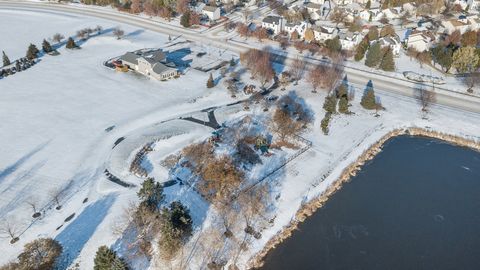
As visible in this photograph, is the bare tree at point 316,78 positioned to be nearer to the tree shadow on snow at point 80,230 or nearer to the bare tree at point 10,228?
the tree shadow on snow at point 80,230

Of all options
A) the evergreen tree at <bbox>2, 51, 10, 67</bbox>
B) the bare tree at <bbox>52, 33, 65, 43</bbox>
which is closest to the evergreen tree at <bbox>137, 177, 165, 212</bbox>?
the evergreen tree at <bbox>2, 51, 10, 67</bbox>

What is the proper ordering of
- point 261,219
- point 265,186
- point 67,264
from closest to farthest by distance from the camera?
point 67,264 → point 261,219 → point 265,186

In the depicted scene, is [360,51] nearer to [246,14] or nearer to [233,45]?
[233,45]

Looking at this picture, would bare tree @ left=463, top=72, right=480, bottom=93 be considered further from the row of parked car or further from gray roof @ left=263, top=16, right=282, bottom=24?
the row of parked car

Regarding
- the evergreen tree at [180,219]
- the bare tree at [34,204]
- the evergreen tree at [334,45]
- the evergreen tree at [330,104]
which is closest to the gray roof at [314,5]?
the evergreen tree at [334,45]

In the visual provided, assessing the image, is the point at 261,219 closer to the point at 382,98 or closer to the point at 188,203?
the point at 188,203

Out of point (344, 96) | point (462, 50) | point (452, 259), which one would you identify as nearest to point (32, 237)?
point (452, 259)
